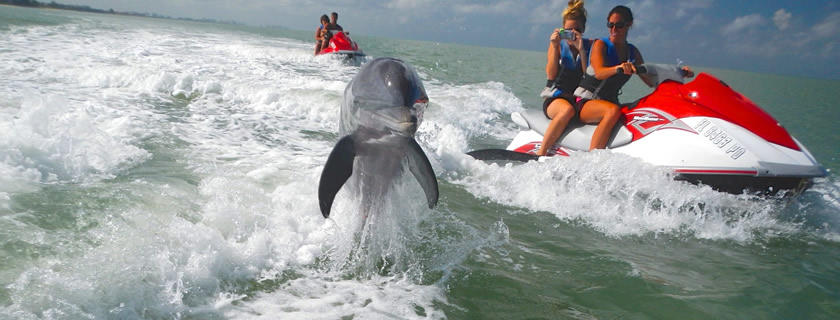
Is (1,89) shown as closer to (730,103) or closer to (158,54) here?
(158,54)

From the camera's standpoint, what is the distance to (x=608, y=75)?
4562mm

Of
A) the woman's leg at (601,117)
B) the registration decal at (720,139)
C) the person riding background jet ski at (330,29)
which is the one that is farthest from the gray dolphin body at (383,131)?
the person riding background jet ski at (330,29)

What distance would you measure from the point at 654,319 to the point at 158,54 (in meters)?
13.0

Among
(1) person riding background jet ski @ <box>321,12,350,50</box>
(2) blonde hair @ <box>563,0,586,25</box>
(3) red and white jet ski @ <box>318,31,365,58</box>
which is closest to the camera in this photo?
(2) blonde hair @ <box>563,0,586,25</box>

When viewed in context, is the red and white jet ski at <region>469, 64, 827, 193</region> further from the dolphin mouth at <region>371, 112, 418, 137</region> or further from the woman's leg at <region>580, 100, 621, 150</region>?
the dolphin mouth at <region>371, 112, 418, 137</region>

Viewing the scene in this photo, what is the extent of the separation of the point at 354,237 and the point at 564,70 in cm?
308

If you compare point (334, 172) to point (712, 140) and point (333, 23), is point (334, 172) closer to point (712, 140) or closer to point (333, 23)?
point (712, 140)

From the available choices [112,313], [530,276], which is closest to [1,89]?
[112,313]

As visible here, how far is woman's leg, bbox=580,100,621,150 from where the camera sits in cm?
460

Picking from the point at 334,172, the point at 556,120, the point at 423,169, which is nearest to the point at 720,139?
the point at 556,120

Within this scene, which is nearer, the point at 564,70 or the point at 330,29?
the point at 564,70

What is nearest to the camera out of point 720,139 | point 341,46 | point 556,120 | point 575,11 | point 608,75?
point 720,139

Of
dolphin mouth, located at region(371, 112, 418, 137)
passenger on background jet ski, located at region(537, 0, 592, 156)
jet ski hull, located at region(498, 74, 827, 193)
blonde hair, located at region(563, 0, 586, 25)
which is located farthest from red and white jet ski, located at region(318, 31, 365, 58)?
dolphin mouth, located at region(371, 112, 418, 137)

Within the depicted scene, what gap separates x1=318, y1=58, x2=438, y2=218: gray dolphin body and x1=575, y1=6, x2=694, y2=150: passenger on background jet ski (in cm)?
264
